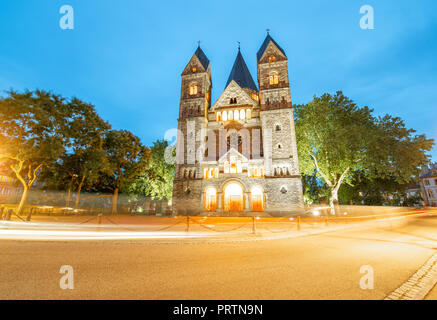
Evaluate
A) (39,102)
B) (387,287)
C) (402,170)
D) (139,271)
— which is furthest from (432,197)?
(39,102)

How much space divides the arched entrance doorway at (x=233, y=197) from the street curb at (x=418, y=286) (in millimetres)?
20521

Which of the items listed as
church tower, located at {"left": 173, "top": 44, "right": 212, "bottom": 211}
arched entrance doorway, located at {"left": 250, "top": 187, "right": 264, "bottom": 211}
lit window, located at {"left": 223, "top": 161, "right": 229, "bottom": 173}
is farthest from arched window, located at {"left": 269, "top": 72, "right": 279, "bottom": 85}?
arched entrance doorway, located at {"left": 250, "top": 187, "right": 264, "bottom": 211}

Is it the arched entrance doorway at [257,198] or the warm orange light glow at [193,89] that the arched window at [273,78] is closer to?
the warm orange light glow at [193,89]

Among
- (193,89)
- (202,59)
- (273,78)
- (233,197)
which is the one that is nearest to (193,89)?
(193,89)

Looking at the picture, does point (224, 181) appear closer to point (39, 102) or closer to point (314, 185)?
point (39, 102)

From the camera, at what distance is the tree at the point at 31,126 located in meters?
16.8

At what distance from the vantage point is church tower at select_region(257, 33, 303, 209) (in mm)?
24141

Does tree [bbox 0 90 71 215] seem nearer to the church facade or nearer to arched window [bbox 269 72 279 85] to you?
the church facade

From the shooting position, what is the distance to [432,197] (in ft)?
167

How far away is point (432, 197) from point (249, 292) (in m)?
74.8

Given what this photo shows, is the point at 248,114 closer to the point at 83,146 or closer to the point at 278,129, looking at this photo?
the point at 278,129

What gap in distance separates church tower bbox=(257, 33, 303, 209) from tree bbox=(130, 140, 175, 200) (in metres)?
18.4
